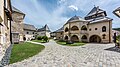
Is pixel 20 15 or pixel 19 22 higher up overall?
pixel 20 15

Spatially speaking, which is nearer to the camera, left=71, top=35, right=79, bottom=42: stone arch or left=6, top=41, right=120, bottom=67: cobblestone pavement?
left=6, top=41, right=120, bottom=67: cobblestone pavement

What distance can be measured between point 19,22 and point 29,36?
25100 mm

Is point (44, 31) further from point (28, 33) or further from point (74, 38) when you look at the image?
point (74, 38)

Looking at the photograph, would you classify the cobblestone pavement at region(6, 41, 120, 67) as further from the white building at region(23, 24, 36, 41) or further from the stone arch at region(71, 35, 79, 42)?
the white building at region(23, 24, 36, 41)

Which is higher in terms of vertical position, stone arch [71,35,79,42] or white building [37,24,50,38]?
white building [37,24,50,38]

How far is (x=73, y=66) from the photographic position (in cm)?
570

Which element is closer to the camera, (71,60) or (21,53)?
(71,60)

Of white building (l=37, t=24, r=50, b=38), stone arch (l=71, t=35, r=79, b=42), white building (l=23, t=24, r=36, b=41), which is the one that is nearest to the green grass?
stone arch (l=71, t=35, r=79, b=42)

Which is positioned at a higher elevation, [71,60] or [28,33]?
[28,33]

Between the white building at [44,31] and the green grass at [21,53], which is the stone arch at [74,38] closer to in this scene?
the green grass at [21,53]

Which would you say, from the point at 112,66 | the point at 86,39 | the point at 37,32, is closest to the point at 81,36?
the point at 86,39

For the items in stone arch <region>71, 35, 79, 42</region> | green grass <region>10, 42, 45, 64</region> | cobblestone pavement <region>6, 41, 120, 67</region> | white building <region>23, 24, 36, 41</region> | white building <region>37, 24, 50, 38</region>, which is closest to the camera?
cobblestone pavement <region>6, 41, 120, 67</region>

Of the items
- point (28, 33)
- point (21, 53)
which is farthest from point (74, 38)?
point (28, 33)

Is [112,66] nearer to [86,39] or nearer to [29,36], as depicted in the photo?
[86,39]
